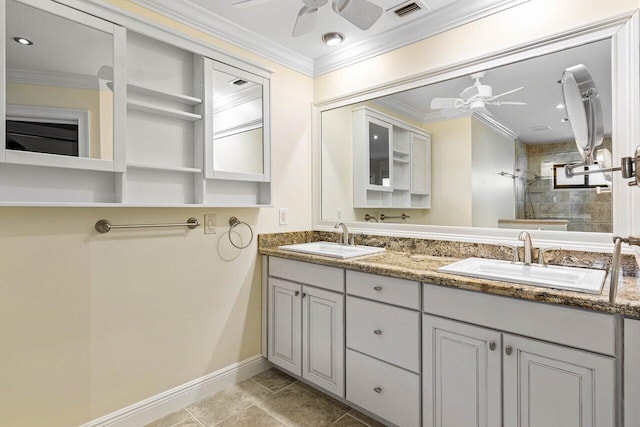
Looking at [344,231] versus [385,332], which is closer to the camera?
[385,332]

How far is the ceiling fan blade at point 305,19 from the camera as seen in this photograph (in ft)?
5.38

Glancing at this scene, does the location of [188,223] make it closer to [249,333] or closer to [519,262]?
[249,333]

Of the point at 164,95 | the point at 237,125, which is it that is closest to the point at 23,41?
the point at 164,95

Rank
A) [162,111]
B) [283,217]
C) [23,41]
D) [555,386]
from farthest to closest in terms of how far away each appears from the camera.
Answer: [283,217], [162,111], [23,41], [555,386]

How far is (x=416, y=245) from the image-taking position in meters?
2.30

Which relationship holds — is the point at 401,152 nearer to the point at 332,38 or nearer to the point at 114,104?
the point at 332,38

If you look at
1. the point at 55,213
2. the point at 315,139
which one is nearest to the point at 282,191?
the point at 315,139

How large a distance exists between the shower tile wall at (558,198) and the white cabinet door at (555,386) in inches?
→ 28.9

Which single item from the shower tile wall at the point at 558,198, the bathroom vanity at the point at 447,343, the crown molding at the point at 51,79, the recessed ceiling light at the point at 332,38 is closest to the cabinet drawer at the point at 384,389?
the bathroom vanity at the point at 447,343

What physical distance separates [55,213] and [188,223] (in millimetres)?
658

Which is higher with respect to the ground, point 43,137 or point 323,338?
point 43,137

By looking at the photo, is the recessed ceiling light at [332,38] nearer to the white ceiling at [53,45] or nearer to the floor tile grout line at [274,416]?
the white ceiling at [53,45]

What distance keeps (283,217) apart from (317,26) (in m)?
1.36

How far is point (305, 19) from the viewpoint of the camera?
170 cm
